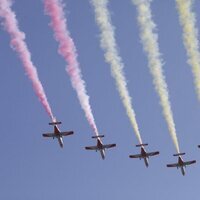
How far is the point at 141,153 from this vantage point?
81.8 meters

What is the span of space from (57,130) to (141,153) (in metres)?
9.85

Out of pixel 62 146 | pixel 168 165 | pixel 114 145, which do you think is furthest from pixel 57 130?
pixel 168 165

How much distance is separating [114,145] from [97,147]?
2.66 metres

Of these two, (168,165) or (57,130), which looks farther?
(168,165)

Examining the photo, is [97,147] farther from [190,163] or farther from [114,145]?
[190,163]

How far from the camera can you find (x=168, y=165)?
8488cm

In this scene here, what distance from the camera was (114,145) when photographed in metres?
82.4

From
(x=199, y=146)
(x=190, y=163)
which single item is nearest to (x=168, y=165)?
(x=190, y=163)

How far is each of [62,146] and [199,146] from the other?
44.8ft

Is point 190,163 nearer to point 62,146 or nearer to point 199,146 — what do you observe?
point 199,146

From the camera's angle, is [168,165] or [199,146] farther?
[168,165]

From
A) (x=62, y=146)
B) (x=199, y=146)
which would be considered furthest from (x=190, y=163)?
(x=62, y=146)

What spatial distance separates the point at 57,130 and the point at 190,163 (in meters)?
15.8

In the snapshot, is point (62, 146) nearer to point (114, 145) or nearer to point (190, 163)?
point (114, 145)
